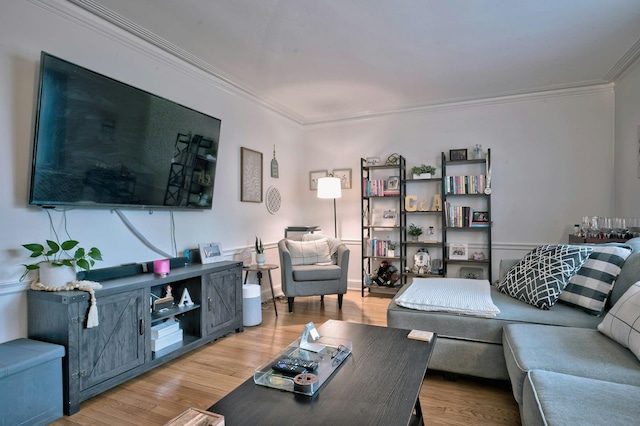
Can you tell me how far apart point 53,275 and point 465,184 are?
4081mm

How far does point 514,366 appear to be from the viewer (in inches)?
63.5

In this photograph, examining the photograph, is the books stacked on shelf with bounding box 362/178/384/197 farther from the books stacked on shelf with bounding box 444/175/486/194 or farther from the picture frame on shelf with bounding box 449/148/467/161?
the picture frame on shelf with bounding box 449/148/467/161

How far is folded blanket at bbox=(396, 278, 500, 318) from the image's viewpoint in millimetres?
2193

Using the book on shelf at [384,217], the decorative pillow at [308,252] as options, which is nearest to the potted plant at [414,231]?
the book on shelf at [384,217]

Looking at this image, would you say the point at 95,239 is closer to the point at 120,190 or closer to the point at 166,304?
the point at 120,190

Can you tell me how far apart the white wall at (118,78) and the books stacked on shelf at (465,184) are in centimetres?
234

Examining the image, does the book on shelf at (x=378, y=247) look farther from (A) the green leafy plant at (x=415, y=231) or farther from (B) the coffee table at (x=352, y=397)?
(B) the coffee table at (x=352, y=397)

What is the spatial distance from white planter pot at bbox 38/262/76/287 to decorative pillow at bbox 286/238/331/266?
7.64 feet

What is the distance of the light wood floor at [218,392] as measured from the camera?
6.14 feet

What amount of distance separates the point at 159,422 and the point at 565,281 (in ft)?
8.14

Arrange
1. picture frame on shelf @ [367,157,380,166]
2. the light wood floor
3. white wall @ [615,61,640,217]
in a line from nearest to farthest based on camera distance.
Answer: the light wood floor
white wall @ [615,61,640,217]
picture frame on shelf @ [367,157,380,166]

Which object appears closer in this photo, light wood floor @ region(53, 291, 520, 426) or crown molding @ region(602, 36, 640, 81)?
light wood floor @ region(53, 291, 520, 426)

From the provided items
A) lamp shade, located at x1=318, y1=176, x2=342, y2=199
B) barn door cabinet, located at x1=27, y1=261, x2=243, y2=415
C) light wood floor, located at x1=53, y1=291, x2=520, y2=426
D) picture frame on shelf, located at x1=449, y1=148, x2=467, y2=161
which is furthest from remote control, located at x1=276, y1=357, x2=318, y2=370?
picture frame on shelf, located at x1=449, y1=148, x2=467, y2=161

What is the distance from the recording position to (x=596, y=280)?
2121mm
